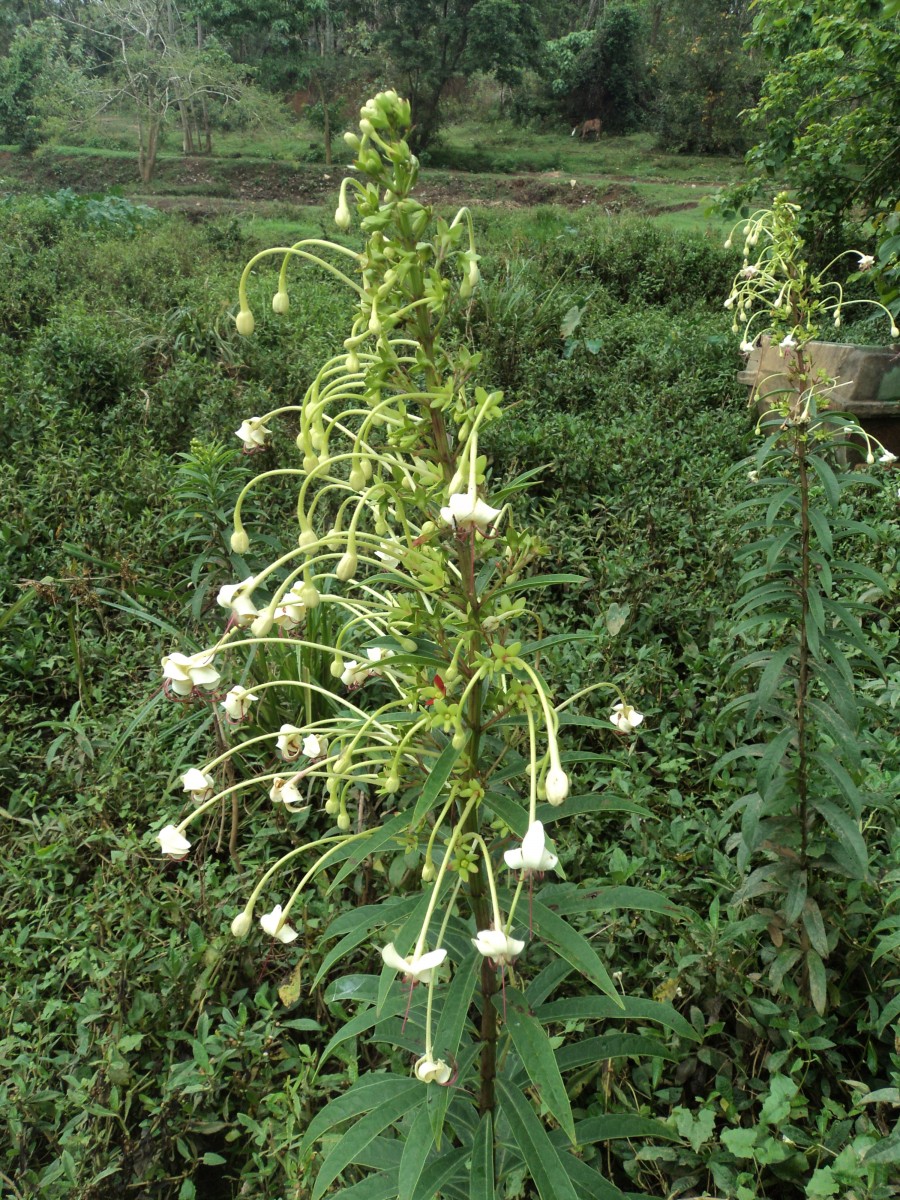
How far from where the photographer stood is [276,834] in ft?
7.61

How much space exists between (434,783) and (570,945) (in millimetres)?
276

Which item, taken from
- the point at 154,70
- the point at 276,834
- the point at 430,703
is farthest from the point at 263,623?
the point at 154,70

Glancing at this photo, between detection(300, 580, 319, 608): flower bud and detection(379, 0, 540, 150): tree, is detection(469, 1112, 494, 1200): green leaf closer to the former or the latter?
detection(300, 580, 319, 608): flower bud

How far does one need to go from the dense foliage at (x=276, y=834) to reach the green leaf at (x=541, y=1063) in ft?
0.59

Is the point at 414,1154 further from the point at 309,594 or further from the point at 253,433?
the point at 253,433

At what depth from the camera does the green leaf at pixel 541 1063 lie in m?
0.95

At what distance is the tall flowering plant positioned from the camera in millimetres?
903

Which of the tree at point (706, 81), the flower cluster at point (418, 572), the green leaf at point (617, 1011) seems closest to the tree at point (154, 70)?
the tree at point (706, 81)

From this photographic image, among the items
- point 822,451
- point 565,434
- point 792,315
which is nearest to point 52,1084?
point 822,451

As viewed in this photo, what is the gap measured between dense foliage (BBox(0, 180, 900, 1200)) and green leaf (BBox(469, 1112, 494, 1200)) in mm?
179

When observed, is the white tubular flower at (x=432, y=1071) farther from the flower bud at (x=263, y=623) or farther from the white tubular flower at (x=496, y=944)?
the flower bud at (x=263, y=623)

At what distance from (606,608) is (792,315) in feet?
4.49

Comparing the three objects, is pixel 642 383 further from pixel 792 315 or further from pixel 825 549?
pixel 825 549

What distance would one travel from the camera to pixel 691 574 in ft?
10.7
